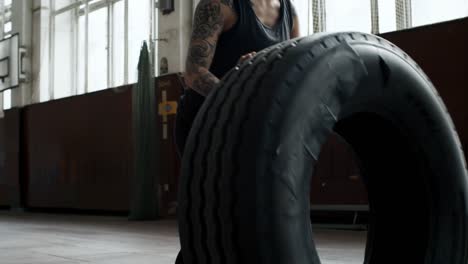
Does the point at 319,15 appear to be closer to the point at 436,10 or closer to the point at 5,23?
the point at 436,10

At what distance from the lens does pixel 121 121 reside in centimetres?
995

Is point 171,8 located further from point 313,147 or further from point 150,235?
point 313,147

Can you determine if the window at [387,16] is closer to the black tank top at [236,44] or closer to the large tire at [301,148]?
the black tank top at [236,44]

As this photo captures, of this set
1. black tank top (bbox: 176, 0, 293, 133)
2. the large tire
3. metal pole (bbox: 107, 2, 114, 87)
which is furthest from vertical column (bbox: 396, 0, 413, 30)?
metal pole (bbox: 107, 2, 114, 87)

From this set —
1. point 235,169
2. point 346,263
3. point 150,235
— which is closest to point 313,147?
point 235,169

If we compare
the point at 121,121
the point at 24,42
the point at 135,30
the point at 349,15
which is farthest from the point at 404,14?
the point at 24,42

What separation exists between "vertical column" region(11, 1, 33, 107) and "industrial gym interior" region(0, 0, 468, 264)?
2 centimetres

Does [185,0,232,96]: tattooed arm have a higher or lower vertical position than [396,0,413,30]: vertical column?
lower

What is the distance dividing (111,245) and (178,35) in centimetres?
444

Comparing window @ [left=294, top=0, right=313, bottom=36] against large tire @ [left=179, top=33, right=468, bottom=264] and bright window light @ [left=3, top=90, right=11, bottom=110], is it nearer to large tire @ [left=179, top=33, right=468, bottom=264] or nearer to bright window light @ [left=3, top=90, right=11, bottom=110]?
large tire @ [left=179, top=33, right=468, bottom=264]

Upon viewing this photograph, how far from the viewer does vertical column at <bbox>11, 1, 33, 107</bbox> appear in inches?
496

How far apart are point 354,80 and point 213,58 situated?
2.35ft

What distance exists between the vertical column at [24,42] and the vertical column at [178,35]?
4.60 m

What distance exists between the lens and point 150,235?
6.05 metres
